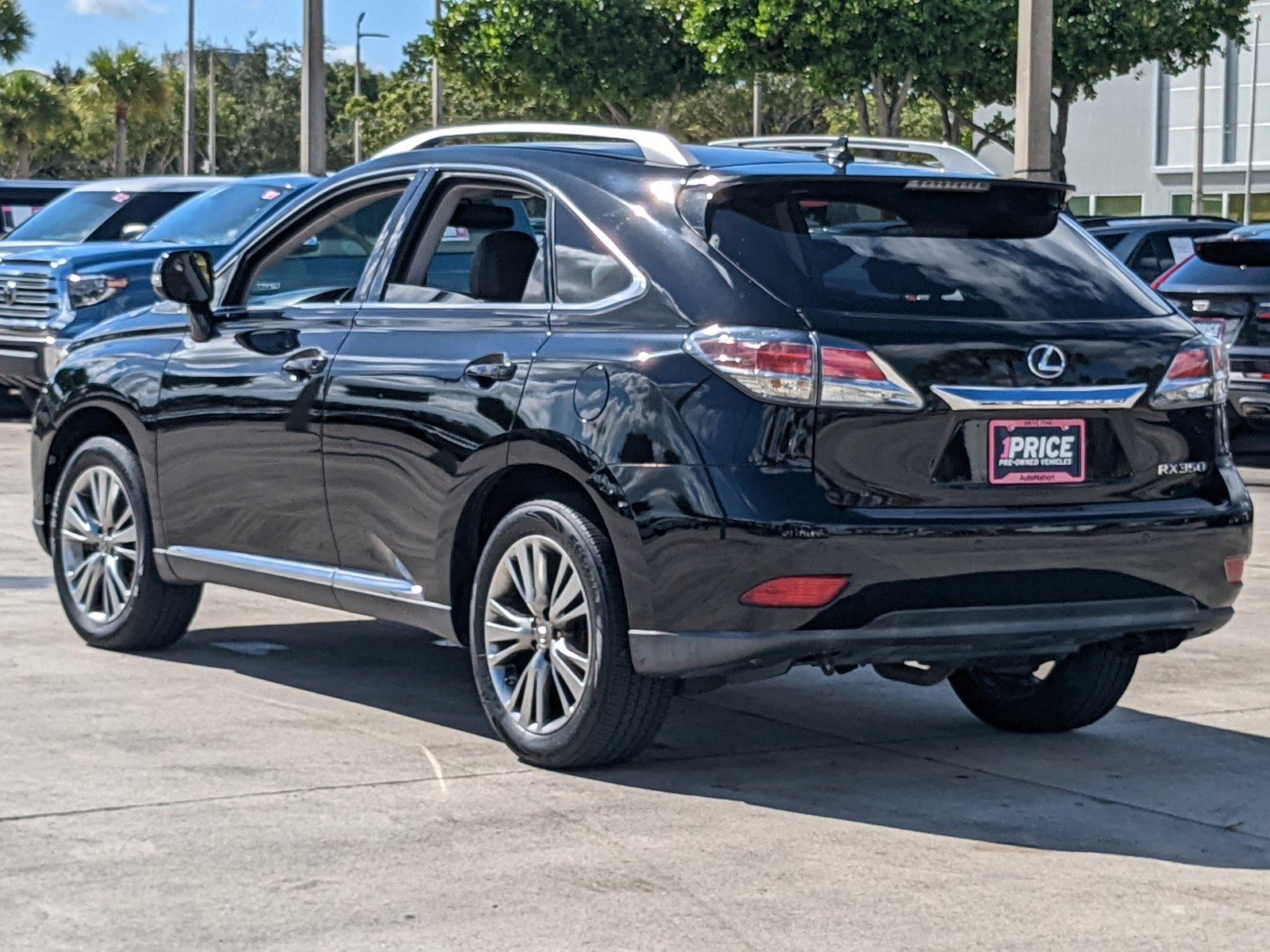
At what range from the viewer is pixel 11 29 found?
68.8 meters

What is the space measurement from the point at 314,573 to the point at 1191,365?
2.64 metres

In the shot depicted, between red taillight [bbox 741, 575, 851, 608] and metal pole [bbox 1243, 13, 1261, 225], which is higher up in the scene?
metal pole [bbox 1243, 13, 1261, 225]

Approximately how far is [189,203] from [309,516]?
37.7ft

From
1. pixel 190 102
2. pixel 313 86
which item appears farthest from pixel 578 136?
pixel 190 102

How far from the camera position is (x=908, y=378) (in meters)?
5.75

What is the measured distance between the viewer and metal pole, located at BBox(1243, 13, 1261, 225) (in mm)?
62231

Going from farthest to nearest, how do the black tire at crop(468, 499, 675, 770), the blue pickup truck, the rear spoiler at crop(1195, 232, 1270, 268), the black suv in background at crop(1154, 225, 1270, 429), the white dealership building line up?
the white dealership building < the blue pickup truck < the rear spoiler at crop(1195, 232, 1270, 268) < the black suv in background at crop(1154, 225, 1270, 429) < the black tire at crop(468, 499, 675, 770)

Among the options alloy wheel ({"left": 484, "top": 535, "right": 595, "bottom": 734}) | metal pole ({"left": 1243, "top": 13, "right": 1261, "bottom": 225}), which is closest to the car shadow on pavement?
alloy wheel ({"left": 484, "top": 535, "right": 595, "bottom": 734})

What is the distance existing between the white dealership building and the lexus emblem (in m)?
60.2

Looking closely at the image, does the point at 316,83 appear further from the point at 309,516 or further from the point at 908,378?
the point at 908,378

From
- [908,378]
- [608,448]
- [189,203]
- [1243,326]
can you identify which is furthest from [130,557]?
[189,203]

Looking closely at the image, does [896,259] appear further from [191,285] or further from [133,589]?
[133,589]

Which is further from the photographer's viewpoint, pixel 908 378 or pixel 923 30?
pixel 923 30

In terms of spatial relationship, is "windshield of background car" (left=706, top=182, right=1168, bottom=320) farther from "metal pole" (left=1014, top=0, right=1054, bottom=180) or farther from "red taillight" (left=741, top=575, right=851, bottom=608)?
"metal pole" (left=1014, top=0, right=1054, bottom=180)
